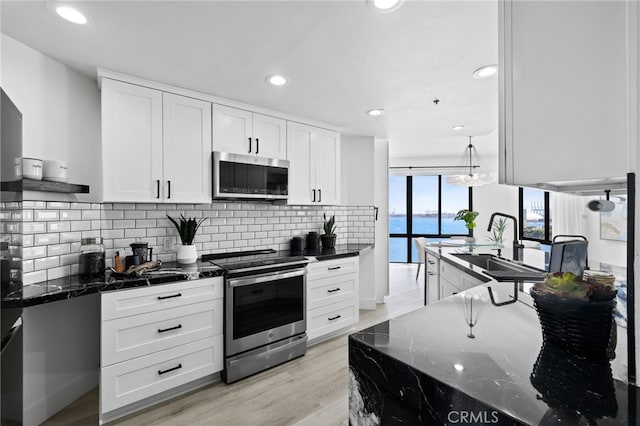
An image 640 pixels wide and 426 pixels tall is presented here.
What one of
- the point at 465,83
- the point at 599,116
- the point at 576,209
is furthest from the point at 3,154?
the point at 465,83

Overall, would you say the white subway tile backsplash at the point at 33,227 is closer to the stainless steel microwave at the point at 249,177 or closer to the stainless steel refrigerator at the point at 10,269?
the stainless steel refrigerator at the point at 10,269

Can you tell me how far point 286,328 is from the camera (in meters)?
2.73

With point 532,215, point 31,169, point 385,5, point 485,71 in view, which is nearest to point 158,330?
point 31,169

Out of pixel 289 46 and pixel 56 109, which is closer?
pixel 289 46

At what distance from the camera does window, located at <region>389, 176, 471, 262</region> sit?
24.8ft

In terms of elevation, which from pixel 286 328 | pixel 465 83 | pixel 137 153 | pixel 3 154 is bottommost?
pixel 286 328

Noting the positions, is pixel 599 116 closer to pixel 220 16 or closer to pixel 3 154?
pixel 220 16

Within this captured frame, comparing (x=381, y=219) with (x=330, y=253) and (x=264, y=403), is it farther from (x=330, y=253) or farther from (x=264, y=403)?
(x=264, y=403)

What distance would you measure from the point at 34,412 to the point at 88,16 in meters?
2.33

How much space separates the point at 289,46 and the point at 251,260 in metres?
1.73

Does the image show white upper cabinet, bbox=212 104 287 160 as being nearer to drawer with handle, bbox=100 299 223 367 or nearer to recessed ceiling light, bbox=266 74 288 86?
recessed ceiling light, bbox=266 74 288 86

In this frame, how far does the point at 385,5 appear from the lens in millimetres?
1492

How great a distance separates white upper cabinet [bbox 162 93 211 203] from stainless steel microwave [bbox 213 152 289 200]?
0.10 m

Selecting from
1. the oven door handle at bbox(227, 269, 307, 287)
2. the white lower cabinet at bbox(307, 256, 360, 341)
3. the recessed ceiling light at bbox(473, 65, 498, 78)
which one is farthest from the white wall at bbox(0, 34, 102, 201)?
the recessed ceiling light at bbox(473, 65, 498, 78)
